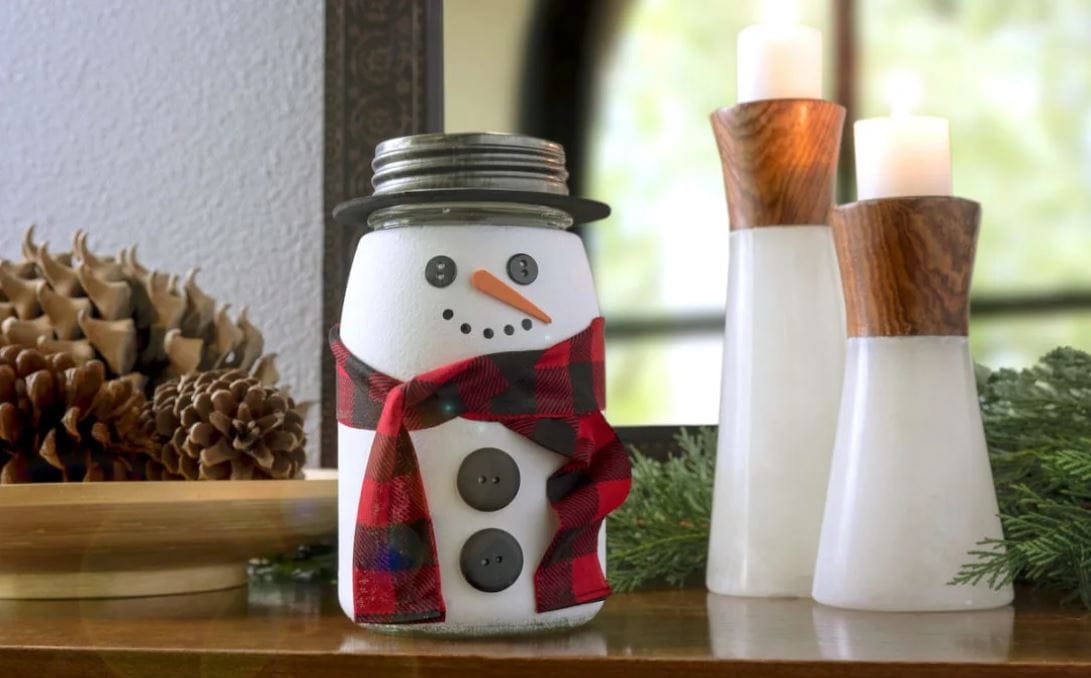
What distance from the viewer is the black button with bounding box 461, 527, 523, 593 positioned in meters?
0.43

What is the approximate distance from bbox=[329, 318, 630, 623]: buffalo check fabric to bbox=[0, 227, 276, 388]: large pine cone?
193 millimetres

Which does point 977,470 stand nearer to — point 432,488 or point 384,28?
point 432,488

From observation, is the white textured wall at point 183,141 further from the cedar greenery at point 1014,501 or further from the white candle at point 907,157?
the white candle at point 907,157

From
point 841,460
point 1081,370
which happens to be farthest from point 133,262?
point 1081,370

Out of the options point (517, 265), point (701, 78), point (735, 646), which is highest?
point (701, 78)

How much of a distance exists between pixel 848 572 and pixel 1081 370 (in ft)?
0.61

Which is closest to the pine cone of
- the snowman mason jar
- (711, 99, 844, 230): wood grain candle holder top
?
the snowman mason jar

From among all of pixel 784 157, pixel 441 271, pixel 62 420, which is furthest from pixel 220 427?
pixel 784 157

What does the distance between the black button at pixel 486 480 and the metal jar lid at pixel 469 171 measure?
0.09m

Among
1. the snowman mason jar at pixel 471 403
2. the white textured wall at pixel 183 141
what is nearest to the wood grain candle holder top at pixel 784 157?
the snowman mason jar at pixel 471 403

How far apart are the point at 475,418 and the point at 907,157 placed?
0.71 ft

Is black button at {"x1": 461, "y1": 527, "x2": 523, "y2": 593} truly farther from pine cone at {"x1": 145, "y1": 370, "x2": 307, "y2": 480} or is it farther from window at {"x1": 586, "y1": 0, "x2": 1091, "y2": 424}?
window at {"x1": 586, "y1": 0, "x2": 1091, "y2": 424}

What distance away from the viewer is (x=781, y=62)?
55cm

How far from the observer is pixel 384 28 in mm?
760
